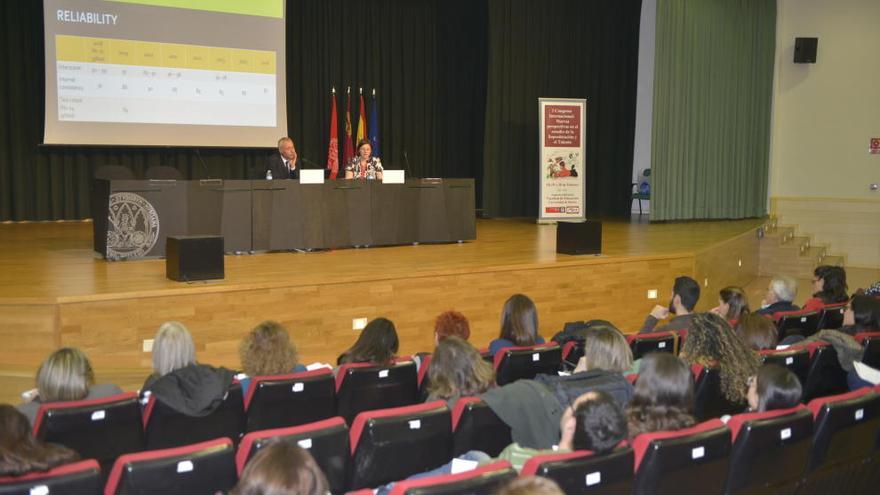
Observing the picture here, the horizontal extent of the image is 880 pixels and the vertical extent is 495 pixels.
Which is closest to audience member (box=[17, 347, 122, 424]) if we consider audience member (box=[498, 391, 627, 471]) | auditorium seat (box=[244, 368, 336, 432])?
auditorium seat (box=[244, 368, 336, 432])

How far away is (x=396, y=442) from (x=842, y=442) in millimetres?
1873

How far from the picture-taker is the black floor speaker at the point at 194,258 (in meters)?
6.66

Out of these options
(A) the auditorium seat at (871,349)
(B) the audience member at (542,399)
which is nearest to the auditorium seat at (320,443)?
(B) the audience member at (542,399)

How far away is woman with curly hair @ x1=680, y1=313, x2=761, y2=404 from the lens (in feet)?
14.0

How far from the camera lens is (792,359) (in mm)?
4520

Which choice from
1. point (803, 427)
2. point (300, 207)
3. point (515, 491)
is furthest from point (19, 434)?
point (300, 207)

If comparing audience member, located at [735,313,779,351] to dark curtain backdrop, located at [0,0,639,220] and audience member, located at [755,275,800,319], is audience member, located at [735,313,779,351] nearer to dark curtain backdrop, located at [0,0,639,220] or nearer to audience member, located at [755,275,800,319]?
audience member, located at [755,275,800,319]

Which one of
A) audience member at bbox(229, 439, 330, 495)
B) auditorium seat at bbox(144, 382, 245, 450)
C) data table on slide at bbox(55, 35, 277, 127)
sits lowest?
auditorium seat at bbox(144, 382, 245, 450)

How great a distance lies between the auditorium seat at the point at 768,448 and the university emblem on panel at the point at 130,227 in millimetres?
5925

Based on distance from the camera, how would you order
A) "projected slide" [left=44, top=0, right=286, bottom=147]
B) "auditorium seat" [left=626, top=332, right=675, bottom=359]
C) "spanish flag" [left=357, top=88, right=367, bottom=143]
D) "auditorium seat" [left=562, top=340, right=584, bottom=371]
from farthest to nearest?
"spanish flag" [left=357, top=88, right=367, bottom=143]
"projected slide" [left=44, top=0, right=286, bottom=147]
"auditorium seat" [left=562, top=340, right=584, bottom=371]
"auditorium seat" [left=626, top=332, right=675, bottom=359]

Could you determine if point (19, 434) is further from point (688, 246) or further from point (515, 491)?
point (688, 246)

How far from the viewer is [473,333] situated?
800cm

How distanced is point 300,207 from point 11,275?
2816 mm

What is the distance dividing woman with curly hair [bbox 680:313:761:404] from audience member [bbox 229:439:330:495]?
9.16 ft
